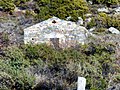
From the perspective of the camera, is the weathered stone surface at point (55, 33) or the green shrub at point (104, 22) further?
the green shrub at point (104, 22)

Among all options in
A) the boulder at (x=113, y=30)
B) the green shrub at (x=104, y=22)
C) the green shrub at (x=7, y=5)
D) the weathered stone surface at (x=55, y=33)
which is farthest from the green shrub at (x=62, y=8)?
the weathered stone surface at (x=55, y=33)

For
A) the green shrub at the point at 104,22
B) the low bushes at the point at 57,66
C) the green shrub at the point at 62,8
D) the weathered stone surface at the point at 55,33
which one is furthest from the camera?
the green shrub at the point at 62,8

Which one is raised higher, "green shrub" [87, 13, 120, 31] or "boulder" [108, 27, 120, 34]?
"boulder" [108, 27, 120, 34]

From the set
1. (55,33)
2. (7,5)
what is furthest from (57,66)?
(7,5)

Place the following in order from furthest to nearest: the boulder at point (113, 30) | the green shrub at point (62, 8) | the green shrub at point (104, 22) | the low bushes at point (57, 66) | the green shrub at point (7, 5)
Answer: the green shrub at point (7, 5), the green shrub at point (62, 8), the green shrub at point (104, 22), the boulder at point (113, 30), the low bushes at point (57, 66)

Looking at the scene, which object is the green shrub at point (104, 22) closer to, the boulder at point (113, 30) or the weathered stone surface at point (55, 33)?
the boulder at point (113, 30)

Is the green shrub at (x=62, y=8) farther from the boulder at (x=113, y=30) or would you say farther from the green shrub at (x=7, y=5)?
the boulder at (x=113, y=30)

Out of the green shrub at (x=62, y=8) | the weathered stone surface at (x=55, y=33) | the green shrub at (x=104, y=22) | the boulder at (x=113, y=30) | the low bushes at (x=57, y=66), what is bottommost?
the green shrub at (x=62, y=8)

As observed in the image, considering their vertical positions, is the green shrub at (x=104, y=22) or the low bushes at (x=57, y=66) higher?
the low bushes at (x=57, y=66)

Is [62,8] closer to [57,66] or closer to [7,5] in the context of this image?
[7,5]

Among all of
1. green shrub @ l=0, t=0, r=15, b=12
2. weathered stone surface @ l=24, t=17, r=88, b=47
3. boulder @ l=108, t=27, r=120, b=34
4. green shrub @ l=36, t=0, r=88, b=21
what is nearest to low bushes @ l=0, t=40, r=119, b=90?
weathered stone surface @ l=24, t=17, r=88, b=47

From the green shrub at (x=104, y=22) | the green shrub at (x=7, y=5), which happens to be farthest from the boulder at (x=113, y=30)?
the green shrub at (x=7, y=5)

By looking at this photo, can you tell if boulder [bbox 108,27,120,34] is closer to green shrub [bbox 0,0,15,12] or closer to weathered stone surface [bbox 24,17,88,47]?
weathered stone surface [bbox 24,17,88,47]

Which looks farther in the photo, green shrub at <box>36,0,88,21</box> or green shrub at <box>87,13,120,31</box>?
green shrub at <box>36,0,88,21</box>
